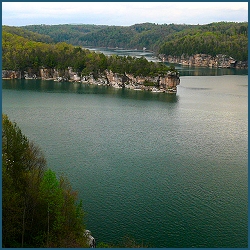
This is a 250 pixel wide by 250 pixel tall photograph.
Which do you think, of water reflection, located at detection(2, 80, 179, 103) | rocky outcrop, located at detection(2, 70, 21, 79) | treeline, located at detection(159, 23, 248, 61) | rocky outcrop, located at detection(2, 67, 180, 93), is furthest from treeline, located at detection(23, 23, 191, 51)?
water reflection, located at detection(2, 80, 179, 103)

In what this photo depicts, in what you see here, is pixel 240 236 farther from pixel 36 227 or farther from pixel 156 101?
pixel 156 101

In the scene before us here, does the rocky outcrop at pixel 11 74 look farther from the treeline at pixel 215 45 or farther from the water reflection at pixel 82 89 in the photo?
the treeline at pixel 215 45

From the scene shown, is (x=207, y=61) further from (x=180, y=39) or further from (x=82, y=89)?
(x=82, y=89)

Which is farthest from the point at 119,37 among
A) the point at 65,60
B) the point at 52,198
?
the point at 52,198

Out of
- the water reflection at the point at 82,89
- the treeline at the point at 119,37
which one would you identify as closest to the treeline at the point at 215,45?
the treeline at the point at 119,37

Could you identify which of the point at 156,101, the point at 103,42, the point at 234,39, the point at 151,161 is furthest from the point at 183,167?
the point at 103,42
